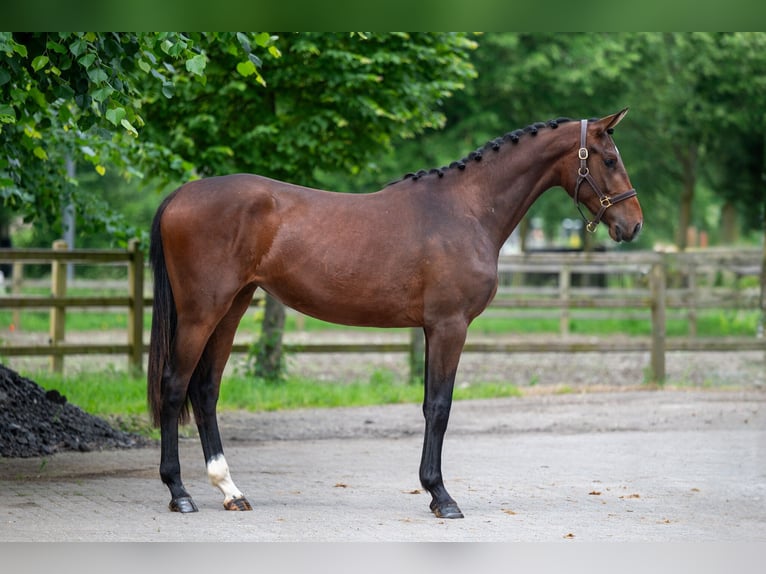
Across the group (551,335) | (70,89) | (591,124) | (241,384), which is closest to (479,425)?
(241,384)

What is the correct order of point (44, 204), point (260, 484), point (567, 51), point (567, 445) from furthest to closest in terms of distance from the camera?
point (567, 51), point (44, 204), point (567, 445), point (260, 484)

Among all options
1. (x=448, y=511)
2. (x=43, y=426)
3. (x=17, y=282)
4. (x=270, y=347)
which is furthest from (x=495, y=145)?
(x=17, y=282)

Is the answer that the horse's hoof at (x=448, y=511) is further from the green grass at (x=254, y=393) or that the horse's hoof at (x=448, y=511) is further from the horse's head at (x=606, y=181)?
the green grass at (x=254, y=393)

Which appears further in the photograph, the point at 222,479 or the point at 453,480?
the point at 453,480

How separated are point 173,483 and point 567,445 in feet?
14.1

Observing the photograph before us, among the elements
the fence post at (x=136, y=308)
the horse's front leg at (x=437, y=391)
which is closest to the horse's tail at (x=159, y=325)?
the horse's front leg at (x=437, y=391)

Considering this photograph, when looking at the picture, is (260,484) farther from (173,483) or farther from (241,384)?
(241,384)

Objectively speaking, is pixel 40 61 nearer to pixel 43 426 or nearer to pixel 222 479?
pixel 222 479

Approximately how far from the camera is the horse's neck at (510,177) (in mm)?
7109

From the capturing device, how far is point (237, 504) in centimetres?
680

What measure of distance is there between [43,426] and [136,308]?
3.62 m

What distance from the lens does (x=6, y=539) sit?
5.87 metres

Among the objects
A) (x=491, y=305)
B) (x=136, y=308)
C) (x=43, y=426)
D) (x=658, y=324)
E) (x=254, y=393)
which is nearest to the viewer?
(x=43, y=426)

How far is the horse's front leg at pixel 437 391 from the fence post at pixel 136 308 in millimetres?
6582
